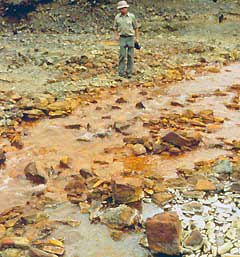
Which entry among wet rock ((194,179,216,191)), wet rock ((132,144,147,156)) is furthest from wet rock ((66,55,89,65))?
wet rock ((194,179,216,191))

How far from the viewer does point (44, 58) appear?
14594 mm

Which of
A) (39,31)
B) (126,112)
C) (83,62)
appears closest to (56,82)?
(83,62)

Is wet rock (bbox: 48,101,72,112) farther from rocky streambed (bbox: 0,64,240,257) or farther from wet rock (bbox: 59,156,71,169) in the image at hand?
wet rock (bbox: 59,156,71,169)

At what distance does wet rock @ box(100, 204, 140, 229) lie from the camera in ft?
18.0

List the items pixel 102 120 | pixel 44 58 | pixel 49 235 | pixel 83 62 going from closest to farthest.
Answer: pixel 49 235, pixel 102 120, pixel 83 62, pixel 44 58

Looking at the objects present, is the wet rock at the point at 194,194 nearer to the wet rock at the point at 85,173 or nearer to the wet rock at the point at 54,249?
the wet rock at the point at 85,173

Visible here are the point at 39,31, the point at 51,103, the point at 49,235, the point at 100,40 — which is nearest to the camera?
the point at 49,235

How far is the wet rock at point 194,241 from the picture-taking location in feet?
16.3

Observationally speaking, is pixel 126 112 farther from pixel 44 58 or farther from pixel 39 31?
pixel 39 31

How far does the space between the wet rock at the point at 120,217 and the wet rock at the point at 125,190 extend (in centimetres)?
23

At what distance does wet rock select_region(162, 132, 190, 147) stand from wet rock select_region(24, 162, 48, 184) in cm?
211

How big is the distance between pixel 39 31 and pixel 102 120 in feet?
40.6

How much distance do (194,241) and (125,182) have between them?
130 cm

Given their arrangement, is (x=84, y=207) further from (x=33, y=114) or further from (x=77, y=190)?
(x=33, y=114)
